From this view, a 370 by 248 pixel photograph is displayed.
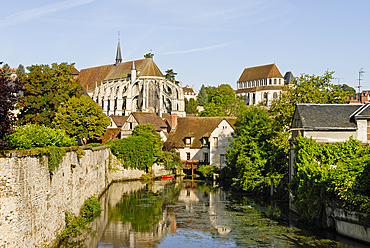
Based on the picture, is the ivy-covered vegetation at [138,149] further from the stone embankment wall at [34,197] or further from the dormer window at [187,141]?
the stone embankment wall at [34,197]

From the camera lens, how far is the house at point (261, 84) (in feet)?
464

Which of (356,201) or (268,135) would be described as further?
(268,135)

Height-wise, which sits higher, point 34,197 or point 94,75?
point 94,75

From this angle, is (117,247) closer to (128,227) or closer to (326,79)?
(128,227)

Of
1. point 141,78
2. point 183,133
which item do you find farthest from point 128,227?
point 141,78

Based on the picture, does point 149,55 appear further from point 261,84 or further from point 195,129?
point 195,129

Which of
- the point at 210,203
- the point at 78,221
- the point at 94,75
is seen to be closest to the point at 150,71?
the point at 94,75

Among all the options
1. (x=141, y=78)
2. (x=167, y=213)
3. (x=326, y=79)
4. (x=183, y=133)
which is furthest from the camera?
(x=141, y=78)

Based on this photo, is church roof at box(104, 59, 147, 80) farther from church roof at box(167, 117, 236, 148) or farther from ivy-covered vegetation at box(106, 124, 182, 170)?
ivy-covered vegetation at box(106, 124, 182, 170)

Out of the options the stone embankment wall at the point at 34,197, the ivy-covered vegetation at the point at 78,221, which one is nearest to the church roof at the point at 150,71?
the ivy-covered vegetation at the point at 78,221

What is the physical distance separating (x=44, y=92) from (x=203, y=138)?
19869 mm

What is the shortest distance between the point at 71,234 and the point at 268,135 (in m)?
20.6

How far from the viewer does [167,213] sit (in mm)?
27500

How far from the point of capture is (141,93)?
94438 mm
